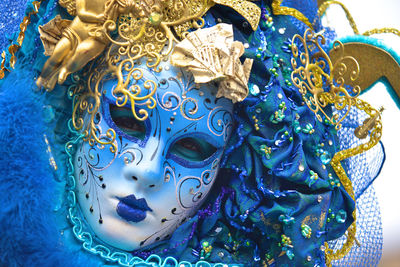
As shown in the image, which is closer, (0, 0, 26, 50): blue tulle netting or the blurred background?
(0, 0, 26, 50): blue tulle netting

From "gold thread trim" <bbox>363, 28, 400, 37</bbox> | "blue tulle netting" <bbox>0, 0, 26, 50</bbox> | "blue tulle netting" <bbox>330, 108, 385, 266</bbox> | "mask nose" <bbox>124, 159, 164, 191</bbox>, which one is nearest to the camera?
"mask nose" <bbox>124, 159, 164, 191</bbox>

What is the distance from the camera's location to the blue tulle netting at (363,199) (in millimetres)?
1638

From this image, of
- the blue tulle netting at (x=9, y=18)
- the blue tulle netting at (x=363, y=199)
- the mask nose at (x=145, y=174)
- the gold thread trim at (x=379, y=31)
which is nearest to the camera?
the mask nose at (x=145, y=174)

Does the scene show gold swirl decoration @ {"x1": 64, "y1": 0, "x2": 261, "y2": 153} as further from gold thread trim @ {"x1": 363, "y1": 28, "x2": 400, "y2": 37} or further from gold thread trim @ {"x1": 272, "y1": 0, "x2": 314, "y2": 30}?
gold thread trim @ {"x1": 363, "y1": 28, "x2": 400, "y2": 37}

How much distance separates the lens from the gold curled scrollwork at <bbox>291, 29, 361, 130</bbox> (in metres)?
1.51

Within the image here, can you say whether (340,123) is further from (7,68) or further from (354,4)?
(354,4)

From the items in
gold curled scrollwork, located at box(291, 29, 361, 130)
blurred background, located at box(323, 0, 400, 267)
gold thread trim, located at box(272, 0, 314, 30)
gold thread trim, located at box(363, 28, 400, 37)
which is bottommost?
blurred background, located at box(323, 0, 400, 267)

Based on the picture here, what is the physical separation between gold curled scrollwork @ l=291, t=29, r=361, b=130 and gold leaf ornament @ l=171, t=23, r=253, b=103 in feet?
0.67

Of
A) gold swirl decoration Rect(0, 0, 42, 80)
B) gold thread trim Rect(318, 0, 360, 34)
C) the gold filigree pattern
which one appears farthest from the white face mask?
gold thread trim Rect(318, 0, 360, 34)

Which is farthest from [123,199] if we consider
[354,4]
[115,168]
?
[354,4]

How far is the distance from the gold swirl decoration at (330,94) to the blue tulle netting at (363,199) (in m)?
0.04

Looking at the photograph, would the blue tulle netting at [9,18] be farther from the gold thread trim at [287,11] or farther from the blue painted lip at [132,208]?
the gold thread trim at [287,11]

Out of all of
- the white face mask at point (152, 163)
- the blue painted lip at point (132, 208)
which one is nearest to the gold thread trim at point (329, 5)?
the white face mask at point (152, 163)

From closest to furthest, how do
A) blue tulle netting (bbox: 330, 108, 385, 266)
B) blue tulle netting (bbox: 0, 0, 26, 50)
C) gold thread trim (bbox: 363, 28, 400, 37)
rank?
blue tulle netting (bbox: 0, 0, 26, 50) < blue tulle netting (bbox: 330, 108, 385, 266) < gold thread trim (bbox: 363, 28, 400, 37)
